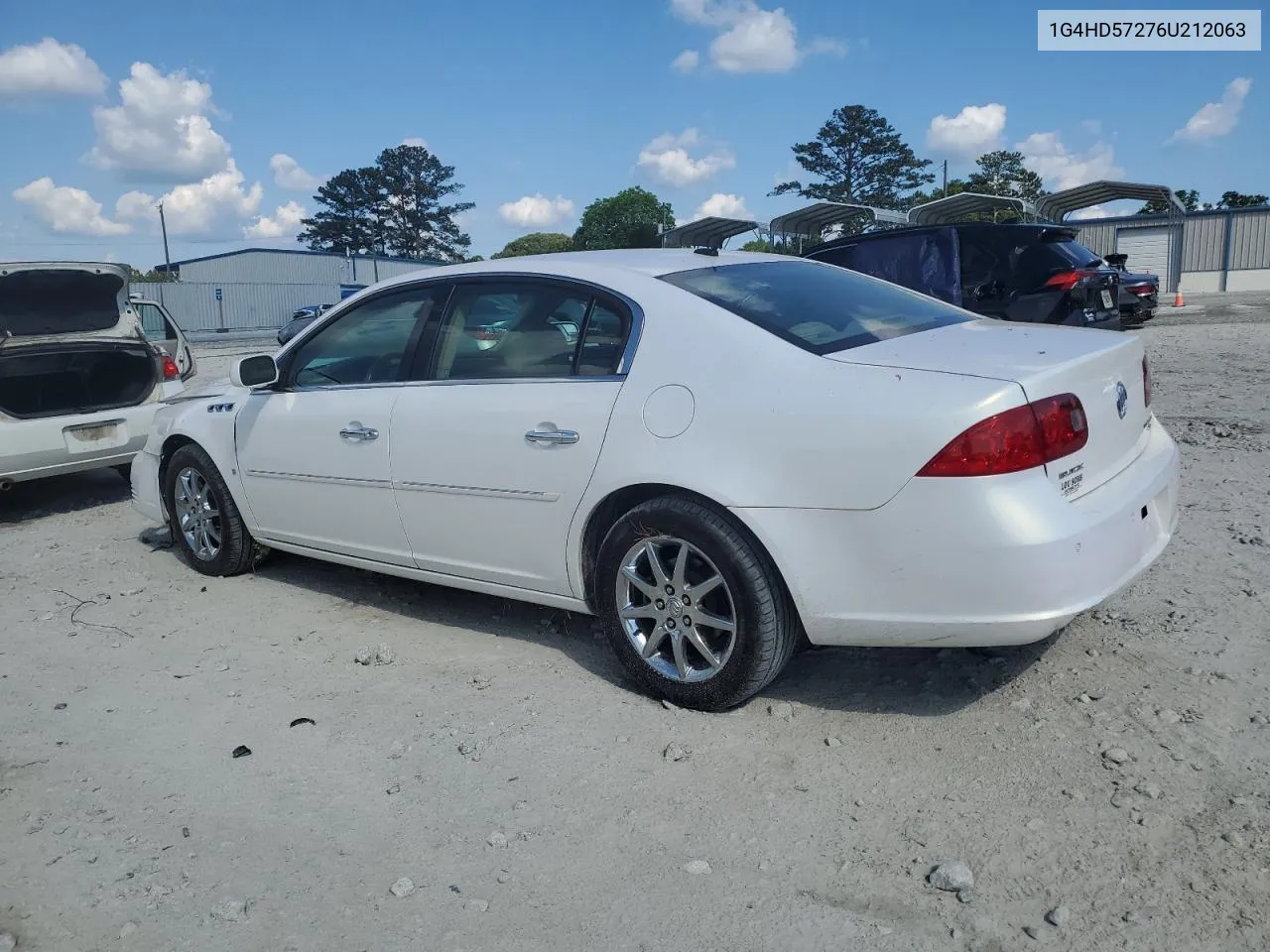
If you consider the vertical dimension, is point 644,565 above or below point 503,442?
below

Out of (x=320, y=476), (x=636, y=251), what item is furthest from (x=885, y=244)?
(x=320, y=476)

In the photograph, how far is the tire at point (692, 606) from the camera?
3322 millimetres

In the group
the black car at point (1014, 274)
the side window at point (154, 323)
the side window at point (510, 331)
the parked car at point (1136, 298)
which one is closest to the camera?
the side window at point (510, 331)

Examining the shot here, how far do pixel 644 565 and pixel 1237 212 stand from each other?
40.7 meters

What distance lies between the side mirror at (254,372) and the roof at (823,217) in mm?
25684

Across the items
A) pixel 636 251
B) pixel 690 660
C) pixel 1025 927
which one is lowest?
pixel 1025 927

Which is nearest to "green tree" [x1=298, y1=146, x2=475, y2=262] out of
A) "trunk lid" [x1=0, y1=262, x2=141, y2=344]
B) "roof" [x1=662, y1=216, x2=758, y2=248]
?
"roof" [x1=662, y1=216, x2=758, y2=248]

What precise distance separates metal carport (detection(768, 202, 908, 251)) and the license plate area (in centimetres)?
2446

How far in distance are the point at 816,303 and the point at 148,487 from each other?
4093 millimetres

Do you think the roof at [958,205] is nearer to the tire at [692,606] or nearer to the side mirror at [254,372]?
the side mirror at [254,372]

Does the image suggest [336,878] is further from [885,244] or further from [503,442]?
[885,244]

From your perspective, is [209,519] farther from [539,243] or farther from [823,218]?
[539,243]

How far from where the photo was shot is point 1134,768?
300cm

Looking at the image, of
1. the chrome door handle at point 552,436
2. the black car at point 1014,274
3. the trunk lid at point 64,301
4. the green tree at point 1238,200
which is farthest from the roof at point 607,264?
the green tree at point 1238,200
